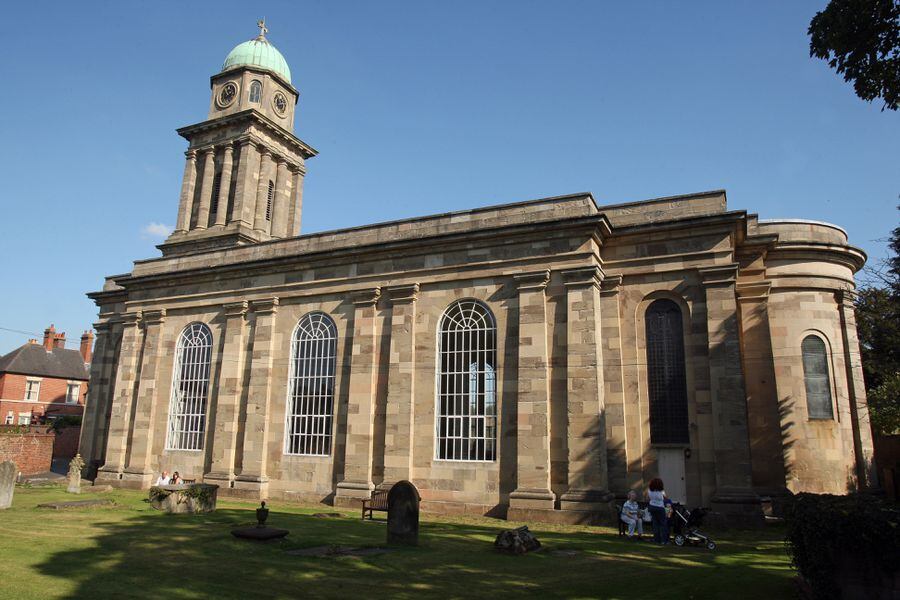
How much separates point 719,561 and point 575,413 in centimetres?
678

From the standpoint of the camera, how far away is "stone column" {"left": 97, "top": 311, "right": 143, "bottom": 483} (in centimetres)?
2712

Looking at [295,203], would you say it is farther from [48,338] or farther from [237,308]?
[48,338]

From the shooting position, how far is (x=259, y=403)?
24234 millimetres

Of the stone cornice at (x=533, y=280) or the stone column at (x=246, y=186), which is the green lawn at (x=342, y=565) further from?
the stone column at (x=246, y=186)

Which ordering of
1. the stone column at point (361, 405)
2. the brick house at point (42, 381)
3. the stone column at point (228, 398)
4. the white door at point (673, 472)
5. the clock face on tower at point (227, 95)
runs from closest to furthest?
the white door at point (673, 472)
the stone column at point (361, 405)
the stone column at point (228, 398)
the clock face on tower at point (227, 95)
the brick house at point (42, 381)

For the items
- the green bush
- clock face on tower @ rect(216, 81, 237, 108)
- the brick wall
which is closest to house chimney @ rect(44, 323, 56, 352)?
the brick wall

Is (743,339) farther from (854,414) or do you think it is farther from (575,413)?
(575,413)

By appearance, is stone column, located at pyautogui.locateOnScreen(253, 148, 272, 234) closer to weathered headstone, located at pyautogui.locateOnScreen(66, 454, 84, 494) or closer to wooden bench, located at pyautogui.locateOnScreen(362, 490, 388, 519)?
weathered headstone, located at pyautogui.locateOnScreen(66, 454, 84, 494)

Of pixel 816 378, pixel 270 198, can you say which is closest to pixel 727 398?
pixel 816 378

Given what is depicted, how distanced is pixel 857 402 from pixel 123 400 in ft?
95.6

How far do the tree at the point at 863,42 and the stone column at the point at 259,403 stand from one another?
20.2m

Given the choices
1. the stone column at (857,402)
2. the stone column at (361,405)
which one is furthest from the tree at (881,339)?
the stone column at (361,405)

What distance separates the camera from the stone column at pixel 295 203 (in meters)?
36.6

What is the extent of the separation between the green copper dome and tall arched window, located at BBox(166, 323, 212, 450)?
706 inches
